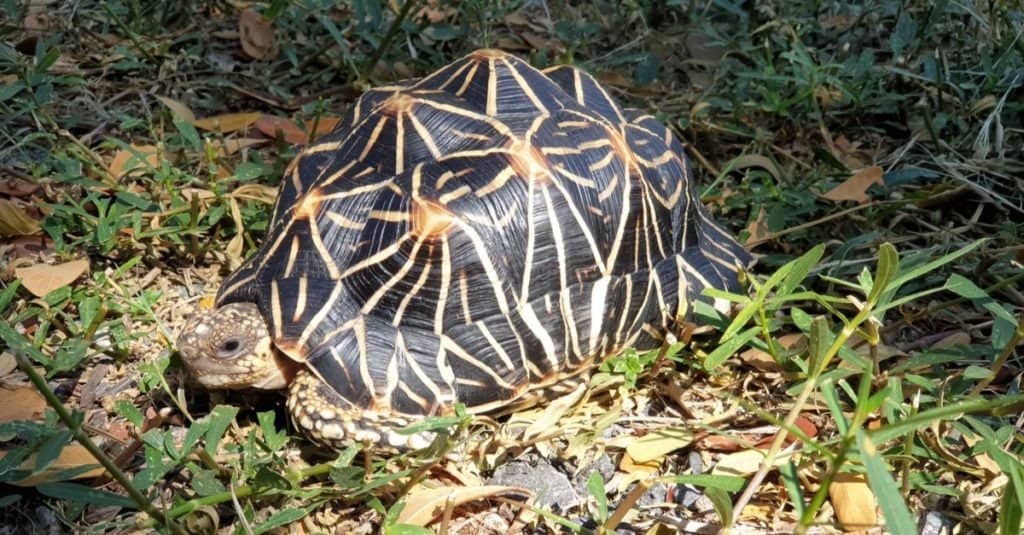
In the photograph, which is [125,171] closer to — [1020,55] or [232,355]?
[232,355]

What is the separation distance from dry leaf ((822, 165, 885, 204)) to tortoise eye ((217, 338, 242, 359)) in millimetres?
1801

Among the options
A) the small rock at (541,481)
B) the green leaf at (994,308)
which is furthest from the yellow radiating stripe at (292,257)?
the green leaf at (994,308)

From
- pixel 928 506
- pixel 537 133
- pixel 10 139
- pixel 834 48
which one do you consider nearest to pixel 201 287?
pixel 10 139

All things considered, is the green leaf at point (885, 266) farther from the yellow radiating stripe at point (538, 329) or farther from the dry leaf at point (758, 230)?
the dry leaf at point (758, 230)

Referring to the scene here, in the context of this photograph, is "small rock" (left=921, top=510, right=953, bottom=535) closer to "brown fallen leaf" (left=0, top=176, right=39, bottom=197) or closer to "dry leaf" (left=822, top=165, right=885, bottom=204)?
"dry leaf" (left=822, top=165, right=885, bottom=204)

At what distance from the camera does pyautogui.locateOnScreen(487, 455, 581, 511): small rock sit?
2.03 meters

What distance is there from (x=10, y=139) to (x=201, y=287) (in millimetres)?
875

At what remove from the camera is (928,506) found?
6.48 feet

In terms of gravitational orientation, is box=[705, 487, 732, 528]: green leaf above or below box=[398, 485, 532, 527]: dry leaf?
above

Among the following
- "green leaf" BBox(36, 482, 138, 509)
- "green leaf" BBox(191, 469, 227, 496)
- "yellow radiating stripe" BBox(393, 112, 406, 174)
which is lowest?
"green leaf" BBox(191, 469, 227, 496)

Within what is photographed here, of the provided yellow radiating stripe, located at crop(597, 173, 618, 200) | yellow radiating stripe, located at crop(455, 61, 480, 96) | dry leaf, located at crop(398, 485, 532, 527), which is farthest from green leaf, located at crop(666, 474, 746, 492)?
yellow radiating stripe, located at crop(455, 61, 480, 96)

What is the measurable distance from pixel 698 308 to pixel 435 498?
82 centimetres

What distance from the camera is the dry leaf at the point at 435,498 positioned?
191cm

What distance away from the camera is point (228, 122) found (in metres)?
3.20
